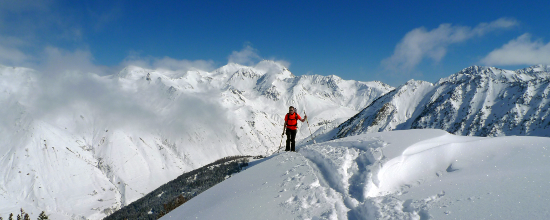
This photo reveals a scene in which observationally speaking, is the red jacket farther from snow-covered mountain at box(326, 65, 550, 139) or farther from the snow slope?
snow-covered mountain at box(326, 65, 550, 139)

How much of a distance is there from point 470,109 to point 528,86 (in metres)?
27.1

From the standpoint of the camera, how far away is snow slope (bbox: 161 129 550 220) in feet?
17.2

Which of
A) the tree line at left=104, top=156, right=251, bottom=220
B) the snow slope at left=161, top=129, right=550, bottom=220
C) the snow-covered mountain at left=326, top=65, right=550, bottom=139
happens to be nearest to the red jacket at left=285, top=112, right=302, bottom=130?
the snow slope at left=161, top=129, right=550, bottom=220

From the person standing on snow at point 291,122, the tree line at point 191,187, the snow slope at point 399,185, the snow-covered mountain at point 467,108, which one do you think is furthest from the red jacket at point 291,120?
the snow-covered mountain at point 467,108

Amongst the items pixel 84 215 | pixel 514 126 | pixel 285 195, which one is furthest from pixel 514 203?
pixel 84 215

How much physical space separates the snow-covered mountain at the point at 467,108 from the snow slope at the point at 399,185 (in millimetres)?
140764

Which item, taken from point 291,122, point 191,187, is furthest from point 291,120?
point 191,187

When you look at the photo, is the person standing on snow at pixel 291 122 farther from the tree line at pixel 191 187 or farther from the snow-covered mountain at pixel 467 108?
the snow-covered mountain at pixel 467 108

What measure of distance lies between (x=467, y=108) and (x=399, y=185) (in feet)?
542

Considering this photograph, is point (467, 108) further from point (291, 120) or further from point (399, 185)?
point (399, 185)

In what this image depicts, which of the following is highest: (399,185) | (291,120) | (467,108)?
(467,108)

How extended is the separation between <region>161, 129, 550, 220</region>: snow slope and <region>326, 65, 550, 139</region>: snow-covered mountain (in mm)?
140764

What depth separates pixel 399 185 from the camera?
23.1 feet

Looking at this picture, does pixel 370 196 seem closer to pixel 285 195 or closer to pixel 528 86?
pixel 285 195
